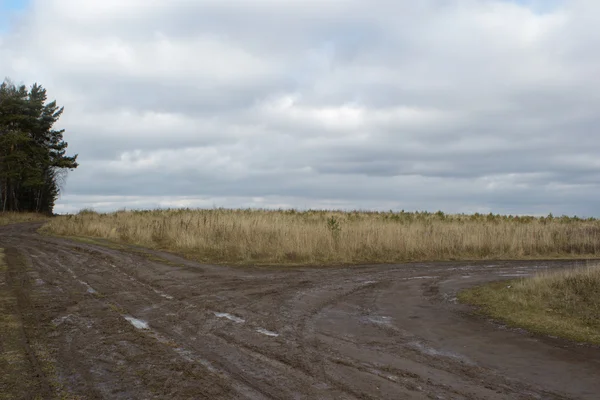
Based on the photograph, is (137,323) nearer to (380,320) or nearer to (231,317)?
(231,317)

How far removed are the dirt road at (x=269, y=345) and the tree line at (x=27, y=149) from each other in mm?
42237

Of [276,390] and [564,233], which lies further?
[564,233]

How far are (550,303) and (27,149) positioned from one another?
5400cm

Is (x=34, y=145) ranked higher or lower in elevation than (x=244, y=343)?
higher

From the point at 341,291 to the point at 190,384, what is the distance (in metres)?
6.55

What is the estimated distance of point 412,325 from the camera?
7.66 metres

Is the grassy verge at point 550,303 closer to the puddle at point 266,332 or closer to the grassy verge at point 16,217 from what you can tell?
the puddle at point 266,332

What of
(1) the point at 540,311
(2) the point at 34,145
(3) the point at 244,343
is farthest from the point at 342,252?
(2) the point at 34,145

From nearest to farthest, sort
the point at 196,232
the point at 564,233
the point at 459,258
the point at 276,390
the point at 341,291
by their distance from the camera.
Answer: the point at 276,390, the point at 341,291, the point at 459,258, the point at 196,232, the point at 564,233

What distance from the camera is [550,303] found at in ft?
30.1

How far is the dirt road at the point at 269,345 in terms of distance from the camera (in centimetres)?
467

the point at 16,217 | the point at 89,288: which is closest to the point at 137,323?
the point at 89,288

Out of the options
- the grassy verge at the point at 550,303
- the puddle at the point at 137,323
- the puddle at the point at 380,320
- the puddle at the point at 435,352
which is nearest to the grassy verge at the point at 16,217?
the puddle at the point at 137,323

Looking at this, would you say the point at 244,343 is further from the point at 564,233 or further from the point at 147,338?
the point at 564,233
